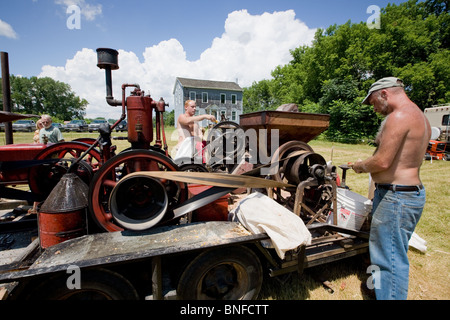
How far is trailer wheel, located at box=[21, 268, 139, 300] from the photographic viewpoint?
1.70m

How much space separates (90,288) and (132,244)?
17.4 inches

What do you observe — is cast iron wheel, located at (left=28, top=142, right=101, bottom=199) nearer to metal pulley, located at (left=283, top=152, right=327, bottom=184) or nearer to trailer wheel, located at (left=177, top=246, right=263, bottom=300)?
trailer wheel, located at (left=177, top=246, right=263, bottom=300)

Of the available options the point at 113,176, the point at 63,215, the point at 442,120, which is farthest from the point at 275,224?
the point at 442,120

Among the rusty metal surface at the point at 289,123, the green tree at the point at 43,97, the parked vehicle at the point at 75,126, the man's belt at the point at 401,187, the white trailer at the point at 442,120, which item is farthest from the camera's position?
the green tree at the point at 43,97

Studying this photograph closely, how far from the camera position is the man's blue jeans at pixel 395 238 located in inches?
89.4

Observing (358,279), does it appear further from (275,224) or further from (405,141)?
(405,141)

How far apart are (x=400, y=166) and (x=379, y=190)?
0.34 m

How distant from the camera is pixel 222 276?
2324 mm

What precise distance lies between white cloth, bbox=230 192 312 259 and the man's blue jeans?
2.67ft

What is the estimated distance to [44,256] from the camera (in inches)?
76.7

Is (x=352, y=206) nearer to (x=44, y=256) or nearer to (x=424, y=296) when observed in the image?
(x=424, y=296)

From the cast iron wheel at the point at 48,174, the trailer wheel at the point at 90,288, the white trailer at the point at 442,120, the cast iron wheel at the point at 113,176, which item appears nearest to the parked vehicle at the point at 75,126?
the cast iron wheel at the point at 48,174

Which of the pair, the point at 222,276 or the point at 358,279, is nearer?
the point at 222,276

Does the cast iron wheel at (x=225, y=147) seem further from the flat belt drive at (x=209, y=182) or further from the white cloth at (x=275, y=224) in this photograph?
the flat belt drive at (x=209, y=182)
